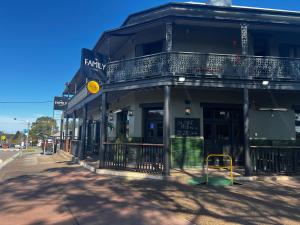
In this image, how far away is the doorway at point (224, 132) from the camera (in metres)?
13.7

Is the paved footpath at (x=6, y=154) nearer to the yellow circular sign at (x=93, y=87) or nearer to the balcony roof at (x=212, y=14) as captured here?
the yellow circular sign at (x=93, y=87)

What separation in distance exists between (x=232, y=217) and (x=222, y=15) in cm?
989

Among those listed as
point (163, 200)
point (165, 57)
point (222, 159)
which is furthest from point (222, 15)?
point (163, 200)

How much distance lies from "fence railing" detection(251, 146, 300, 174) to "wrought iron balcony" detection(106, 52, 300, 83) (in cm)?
285

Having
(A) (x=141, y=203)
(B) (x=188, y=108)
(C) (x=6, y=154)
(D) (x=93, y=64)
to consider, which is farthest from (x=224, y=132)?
(C) (x=6, y=154)

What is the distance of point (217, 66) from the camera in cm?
1211

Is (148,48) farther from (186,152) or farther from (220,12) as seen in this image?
(186,152)

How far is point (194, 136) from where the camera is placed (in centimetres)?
1327

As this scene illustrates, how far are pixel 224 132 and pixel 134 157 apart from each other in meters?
4.70

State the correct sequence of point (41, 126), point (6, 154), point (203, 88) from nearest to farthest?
1. point (203, 88)
2. point (6, 154)
3. point (41, 126)

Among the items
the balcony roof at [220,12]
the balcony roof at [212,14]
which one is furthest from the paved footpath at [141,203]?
the balcony roof at [220,12]

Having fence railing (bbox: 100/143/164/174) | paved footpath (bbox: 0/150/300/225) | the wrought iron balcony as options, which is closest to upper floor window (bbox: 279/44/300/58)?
the wrought iron balcony

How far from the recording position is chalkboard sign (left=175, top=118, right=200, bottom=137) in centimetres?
1322

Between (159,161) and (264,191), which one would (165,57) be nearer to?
(159,161)
